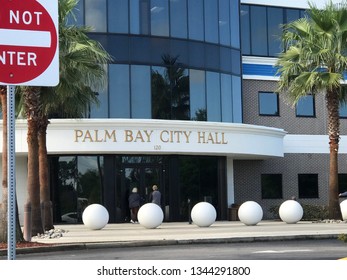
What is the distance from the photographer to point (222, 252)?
16266 millimetres

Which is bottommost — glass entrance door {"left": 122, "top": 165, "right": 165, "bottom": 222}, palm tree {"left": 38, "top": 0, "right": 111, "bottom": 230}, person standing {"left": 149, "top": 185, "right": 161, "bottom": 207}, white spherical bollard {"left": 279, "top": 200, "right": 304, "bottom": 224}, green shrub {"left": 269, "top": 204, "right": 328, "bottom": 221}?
green shrub {"left": 269, "top": 204, "right": 328, "bottom": 221}

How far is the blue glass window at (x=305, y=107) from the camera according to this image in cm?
3900

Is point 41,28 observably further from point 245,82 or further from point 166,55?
point 245,82

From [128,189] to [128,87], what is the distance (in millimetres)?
4654

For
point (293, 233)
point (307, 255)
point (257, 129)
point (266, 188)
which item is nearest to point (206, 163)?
point (257, 129)

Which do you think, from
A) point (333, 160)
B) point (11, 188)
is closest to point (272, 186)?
point (333, 160)

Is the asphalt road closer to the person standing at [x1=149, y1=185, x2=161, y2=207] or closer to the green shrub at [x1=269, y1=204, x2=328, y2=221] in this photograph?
the person standing at [x1=149, y1=185, x2=161, y2=207]

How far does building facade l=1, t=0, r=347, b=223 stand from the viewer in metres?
30.6

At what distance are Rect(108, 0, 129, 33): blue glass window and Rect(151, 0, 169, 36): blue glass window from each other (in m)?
1.34

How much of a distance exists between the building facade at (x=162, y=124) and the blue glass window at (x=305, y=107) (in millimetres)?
3930

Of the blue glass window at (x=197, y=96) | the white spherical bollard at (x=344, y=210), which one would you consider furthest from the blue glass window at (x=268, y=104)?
the white spherical bollard at (x=344, y=210)

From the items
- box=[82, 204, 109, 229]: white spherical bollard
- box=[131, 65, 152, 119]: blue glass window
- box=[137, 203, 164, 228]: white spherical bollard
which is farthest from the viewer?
box=[131, 65, 152, 119]: blue glass window

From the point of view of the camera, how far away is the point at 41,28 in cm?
514

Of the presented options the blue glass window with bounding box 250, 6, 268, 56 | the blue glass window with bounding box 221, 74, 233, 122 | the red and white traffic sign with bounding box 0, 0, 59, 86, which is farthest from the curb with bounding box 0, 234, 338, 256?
the blue glass window with bounding box 250, 6, 268, 56
